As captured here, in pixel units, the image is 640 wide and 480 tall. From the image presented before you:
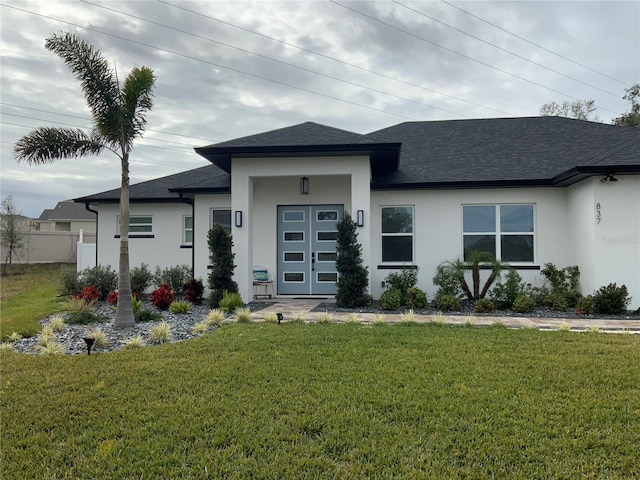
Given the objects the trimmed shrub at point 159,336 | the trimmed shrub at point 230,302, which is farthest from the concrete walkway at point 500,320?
the trimmed shrub at point 159,336

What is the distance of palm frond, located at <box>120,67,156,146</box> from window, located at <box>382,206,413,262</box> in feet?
22.0

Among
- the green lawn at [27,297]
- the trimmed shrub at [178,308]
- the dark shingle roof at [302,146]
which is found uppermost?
the dark shingle roof at [302,146]

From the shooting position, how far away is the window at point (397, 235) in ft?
39.8

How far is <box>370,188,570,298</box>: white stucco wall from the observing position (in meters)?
11.5

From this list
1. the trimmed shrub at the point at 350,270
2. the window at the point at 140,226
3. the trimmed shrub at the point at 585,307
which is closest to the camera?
the trimmed shrub at the point at 585,307

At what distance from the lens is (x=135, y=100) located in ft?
27.1

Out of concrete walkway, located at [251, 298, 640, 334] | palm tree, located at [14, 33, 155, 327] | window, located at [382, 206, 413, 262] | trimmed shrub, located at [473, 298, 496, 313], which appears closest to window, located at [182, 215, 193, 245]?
concrete walkway, located at [251, 298, 640, 334]

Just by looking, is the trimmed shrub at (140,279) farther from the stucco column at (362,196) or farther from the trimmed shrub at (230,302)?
the stucco column at (362,196)

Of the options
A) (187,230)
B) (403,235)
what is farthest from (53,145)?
(403,235)

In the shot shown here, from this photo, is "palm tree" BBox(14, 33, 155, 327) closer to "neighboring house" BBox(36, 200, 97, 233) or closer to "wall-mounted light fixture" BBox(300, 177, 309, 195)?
"wall-mounted light fixture" BBox(300, 177, 309, 195)

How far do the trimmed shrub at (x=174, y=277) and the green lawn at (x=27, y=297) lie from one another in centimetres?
275

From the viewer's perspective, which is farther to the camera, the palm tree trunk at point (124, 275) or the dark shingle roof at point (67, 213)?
the dark shingle roof at point (67, 213)

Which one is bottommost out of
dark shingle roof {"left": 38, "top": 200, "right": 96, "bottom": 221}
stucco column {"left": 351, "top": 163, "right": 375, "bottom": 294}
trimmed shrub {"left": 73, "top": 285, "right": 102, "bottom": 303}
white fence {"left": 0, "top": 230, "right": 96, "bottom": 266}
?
trimmed shrub {"left": 73, "top": 285, "right": 102, "bottom": 303}

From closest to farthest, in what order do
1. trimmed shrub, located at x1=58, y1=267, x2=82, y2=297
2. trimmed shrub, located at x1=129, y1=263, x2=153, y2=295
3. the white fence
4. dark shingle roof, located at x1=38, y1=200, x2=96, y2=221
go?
trimmed shrub, located at x1=58, y1=267, x2=82, y2=297, trimmed shrub, located at x1=129, y1=263, x2=153, y2=295, the white fence, dark shingle roof, located at x1=38, y1=200, x2=96, y2=221
